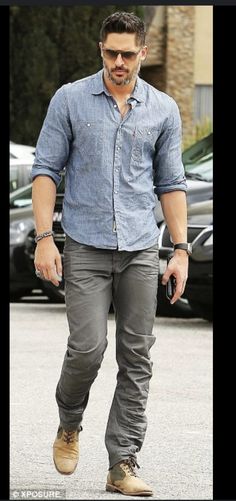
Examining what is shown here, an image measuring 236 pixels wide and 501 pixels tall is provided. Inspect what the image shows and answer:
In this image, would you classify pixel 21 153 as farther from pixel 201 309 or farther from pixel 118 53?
pixel 118 53

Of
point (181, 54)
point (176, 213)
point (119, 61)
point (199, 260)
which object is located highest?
point (119, 61)

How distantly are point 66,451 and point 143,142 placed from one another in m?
1.32

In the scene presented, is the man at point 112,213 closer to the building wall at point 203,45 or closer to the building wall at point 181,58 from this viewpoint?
the building wall at point 181,58

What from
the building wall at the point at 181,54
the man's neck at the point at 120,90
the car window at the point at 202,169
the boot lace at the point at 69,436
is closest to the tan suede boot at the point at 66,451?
the boot lace at the point at 69,436

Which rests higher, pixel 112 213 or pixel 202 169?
pixel 112 213

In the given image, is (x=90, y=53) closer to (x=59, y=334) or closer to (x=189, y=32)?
(x=189, y=32)

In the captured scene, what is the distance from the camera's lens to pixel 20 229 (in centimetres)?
1619

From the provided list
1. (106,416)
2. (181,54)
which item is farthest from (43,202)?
(181,54)

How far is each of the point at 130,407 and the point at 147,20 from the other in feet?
74.0

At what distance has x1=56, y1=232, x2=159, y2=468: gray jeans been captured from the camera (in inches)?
252

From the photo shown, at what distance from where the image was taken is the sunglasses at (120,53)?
629 centimetres

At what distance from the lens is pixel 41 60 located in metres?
28.0
